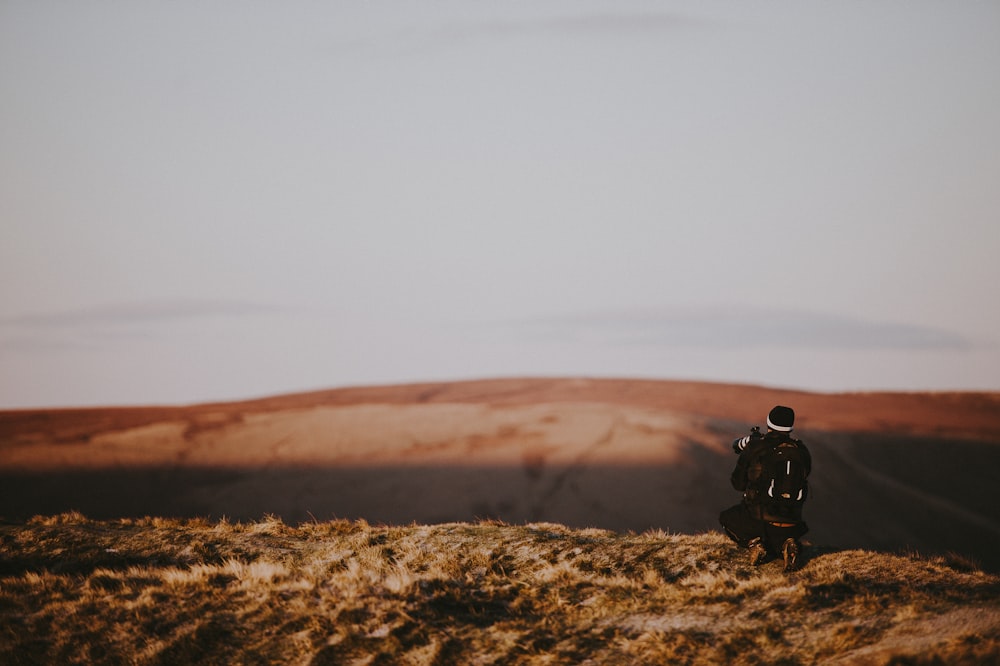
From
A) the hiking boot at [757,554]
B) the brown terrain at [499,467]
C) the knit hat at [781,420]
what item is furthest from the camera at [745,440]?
the brown terrain at [499,467]

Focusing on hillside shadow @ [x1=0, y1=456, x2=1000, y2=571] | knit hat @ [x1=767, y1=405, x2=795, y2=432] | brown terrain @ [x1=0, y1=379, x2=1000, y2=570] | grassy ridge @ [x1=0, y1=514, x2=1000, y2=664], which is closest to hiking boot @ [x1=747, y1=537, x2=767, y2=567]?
grassy ridge @ [x1=0, y1=514, x2=1000, y2=664]

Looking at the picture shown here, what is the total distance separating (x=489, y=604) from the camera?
725cm

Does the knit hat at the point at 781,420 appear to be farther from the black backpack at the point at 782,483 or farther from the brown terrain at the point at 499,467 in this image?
the brown terrain at the point at 499,467

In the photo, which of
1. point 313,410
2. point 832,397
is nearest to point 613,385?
point 832,397

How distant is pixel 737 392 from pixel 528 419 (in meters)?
23.6

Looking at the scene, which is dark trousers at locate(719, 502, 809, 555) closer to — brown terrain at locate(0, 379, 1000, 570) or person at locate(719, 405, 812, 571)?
person at locate(719, 405, 812, 571)

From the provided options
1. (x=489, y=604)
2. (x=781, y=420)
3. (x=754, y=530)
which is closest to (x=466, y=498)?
(x=489, y=604)

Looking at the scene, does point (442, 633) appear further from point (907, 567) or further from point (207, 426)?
point (207, 426)

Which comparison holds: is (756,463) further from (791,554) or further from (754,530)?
(791,554)

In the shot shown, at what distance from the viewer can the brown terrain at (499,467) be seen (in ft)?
80.9

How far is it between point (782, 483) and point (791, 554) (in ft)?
2.79

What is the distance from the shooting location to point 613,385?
54594 mm

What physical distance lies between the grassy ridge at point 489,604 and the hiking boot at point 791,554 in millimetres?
126

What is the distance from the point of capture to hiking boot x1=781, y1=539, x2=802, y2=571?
7.31m
